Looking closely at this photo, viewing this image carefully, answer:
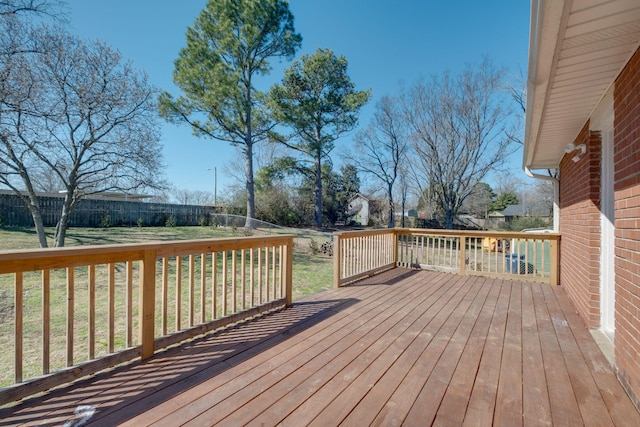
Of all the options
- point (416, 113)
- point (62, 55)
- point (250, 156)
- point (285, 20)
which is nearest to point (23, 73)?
point (62, 55)

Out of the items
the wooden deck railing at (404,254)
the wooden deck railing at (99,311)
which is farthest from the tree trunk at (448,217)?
the wooden deck railing at (99,311)

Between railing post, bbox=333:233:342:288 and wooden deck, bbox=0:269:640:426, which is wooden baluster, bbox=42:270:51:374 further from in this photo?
railing post, bbox=333:233:342:288

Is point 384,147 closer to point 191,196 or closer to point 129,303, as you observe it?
point 129,303

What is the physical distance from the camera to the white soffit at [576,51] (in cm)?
137

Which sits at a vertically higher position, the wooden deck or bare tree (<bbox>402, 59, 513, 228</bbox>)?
bare tree (<bbox>402, 59, 513, 228</bbox>)

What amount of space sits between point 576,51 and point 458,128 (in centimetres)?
1332

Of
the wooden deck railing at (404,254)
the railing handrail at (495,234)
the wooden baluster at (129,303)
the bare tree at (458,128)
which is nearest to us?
the wooden baluster at (129,303)

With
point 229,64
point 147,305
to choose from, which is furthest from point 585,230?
point 229,64

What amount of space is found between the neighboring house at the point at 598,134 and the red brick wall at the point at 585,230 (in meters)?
0.01

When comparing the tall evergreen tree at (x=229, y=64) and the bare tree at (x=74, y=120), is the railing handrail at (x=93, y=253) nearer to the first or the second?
the bare tree at (x=74, y=120)

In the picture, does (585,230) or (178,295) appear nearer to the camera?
(178,295)

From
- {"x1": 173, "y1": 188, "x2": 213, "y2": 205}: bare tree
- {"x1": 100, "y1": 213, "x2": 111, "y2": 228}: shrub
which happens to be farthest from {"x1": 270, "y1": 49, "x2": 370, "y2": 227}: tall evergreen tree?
{"x1": 173, "y1": 188, "x2": 213, "y2": 205}: bare tree

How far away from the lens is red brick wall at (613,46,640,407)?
1.82 metres

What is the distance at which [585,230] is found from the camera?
3.32m
